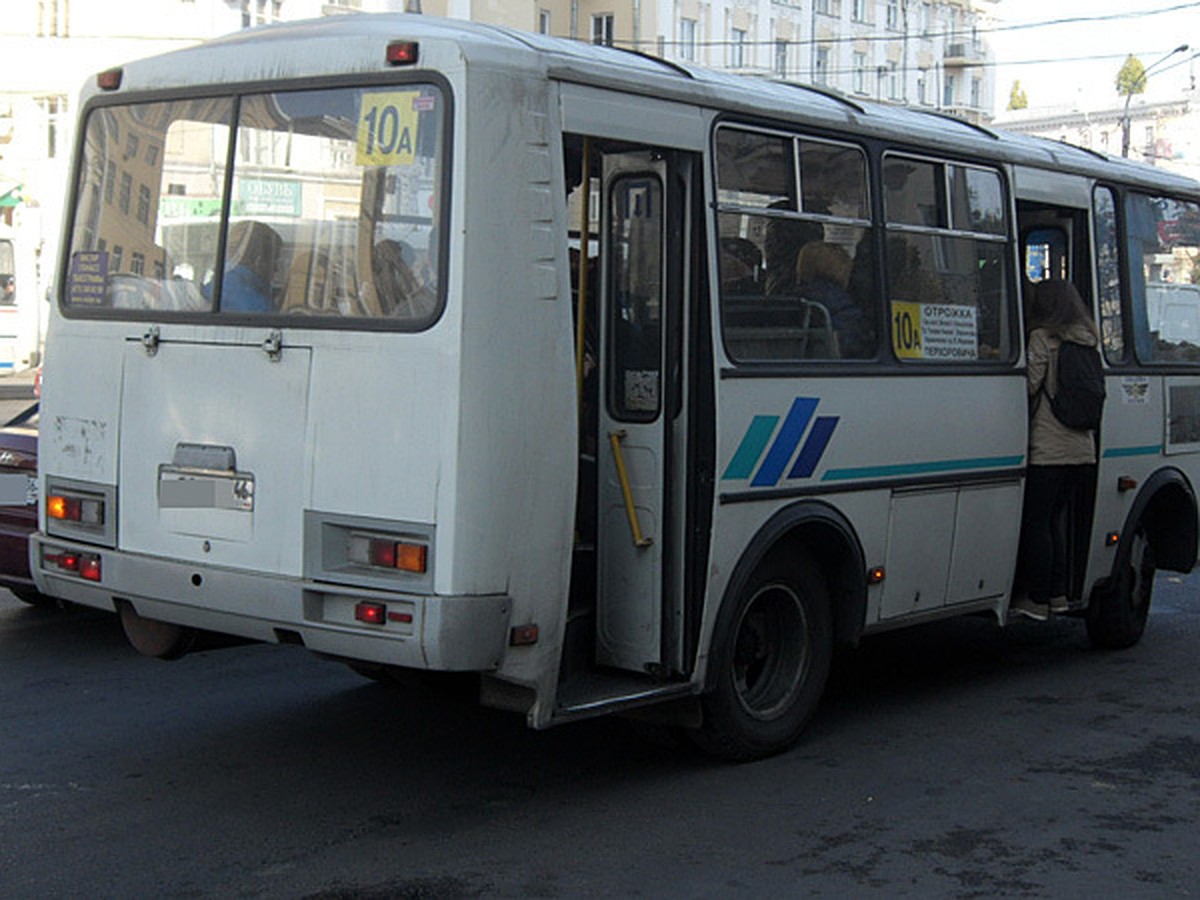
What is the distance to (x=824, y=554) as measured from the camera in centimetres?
752

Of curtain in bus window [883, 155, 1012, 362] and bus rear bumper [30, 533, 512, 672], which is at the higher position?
curtain in bus window [883, 155, 1012, 362]

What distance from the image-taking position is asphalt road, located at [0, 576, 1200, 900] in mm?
5637

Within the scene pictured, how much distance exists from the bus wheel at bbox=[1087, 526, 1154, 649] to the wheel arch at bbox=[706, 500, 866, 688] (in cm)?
275

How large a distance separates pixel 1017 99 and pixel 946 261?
14014 centimetres

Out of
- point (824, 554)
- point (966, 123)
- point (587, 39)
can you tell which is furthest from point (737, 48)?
point (824, 554)

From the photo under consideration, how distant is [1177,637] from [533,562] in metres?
6.04

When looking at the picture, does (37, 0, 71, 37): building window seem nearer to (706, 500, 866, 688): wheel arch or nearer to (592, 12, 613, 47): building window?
(592, 12, 613, 47): building window

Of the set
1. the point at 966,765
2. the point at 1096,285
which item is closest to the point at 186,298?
the point at 966,765

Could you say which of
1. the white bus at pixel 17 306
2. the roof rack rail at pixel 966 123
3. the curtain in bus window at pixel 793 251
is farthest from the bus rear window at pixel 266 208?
the white bus at pixel 17 306

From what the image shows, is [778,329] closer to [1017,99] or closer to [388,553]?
[388,553]

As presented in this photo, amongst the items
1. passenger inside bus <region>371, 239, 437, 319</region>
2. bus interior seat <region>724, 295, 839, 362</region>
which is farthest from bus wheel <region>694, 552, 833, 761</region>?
passenger inside bus <region>371, 239, 437, 319</region>

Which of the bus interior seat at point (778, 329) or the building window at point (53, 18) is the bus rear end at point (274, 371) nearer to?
the bus interior seat at point (778, 329)

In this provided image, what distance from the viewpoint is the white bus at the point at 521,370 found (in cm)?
579

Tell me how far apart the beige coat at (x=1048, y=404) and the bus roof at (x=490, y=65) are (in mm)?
1459
